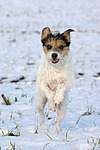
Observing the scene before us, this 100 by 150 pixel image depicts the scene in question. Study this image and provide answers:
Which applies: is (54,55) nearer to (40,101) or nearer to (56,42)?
(56,42)

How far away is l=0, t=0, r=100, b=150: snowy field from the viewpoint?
3.67 meters

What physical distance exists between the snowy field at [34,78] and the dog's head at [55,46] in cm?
123

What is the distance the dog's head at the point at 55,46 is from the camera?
160 inches

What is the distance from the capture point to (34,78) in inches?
349

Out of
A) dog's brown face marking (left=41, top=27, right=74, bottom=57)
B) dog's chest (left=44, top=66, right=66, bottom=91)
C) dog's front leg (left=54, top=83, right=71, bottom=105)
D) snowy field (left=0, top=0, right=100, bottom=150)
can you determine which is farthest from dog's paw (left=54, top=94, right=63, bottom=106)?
dog's brown face marking (left=41, top=27, right=74, bottom=57)

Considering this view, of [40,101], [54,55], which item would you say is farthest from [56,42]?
[40,101]

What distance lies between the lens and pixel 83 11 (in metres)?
27.5

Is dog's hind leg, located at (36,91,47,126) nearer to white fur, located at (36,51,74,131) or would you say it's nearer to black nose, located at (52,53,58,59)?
white fur, located at (36,51,74,131)

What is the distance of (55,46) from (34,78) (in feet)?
15.4

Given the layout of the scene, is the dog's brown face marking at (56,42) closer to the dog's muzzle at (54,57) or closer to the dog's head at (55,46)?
the dog's head at (55,46)

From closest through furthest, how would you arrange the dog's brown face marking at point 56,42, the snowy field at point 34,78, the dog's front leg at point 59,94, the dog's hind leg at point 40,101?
the snowy field at point 34,78 → the dog's front leg at point 59,94 → the dog's brown face marking at point 56,42 → the dog's hind leg at point 40,101

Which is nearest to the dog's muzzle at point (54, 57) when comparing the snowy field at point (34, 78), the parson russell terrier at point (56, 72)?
the parson russell terrier at point (56, 72)

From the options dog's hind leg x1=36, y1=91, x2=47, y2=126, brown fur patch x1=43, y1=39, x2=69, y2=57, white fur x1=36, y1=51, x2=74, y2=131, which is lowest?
dog's hind leg x1=36, y1=91, x2=47, y2=126

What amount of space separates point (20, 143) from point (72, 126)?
148 cm
